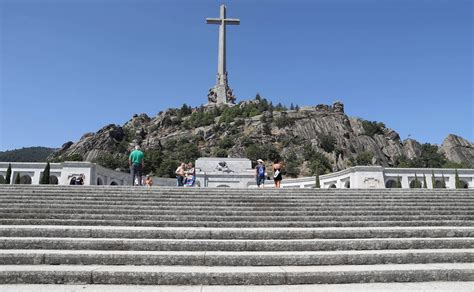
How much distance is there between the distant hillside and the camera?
120 m

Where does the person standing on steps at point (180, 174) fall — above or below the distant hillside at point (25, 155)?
below

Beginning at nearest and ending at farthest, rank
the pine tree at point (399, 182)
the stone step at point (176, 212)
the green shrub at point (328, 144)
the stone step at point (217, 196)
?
the stone step at point (176, 212), the stone step at point (217, 196), the pine tree at point (399, 182), the green shrub at point (328, 144)

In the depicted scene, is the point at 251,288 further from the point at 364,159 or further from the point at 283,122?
the point at 283,122

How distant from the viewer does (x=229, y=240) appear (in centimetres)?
735

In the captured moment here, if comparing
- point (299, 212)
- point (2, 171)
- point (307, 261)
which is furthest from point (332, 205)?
point (2, 171)

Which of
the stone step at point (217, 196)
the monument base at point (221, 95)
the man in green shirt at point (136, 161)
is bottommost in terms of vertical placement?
the stone step at point (217, 196)

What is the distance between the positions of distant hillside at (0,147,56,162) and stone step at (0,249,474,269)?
12170cm

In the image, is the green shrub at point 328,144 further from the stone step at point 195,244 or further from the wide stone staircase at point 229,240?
the stone step at point 195,244

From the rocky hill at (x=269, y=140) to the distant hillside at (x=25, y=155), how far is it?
44307mm

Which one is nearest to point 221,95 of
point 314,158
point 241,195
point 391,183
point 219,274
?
point 314,158

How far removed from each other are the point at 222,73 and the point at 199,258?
6991cm

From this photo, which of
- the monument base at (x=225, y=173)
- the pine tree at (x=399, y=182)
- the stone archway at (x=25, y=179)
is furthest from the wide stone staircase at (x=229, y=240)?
the monument base at (x=225, y=173)

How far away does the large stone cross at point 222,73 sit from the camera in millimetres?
67750

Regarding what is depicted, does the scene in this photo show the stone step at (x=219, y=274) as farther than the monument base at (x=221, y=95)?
No
